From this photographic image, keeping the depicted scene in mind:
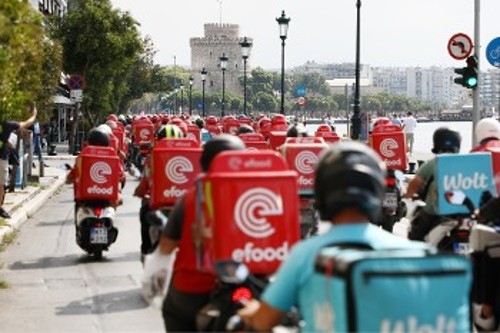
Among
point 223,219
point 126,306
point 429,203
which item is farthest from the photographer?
point 126,306

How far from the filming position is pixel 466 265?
3.98 meters

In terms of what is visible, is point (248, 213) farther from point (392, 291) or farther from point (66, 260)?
point (66, 260)

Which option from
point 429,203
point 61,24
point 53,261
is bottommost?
point 53,261

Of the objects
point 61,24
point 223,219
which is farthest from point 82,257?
point 61,24

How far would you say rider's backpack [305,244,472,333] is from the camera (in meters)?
3.76

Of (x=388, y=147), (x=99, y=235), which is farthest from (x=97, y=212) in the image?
Result: (x=388, y=147)

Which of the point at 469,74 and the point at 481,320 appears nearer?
the point at 481,320

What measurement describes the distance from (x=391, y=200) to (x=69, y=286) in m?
4.90

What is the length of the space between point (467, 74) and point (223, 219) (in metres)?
20.4

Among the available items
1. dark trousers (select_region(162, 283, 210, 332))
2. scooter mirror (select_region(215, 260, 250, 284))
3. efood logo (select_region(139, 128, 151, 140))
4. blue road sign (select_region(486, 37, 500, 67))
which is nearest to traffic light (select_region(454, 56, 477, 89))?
blue road sign (select_region(486, 37, 500, 67))

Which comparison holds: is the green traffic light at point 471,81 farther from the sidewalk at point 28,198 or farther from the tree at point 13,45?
the tree at point 13,45

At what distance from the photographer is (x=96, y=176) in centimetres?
1463

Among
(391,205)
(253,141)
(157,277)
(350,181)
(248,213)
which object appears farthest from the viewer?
(253,141)

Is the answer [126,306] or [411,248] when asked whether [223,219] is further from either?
[126,306]
